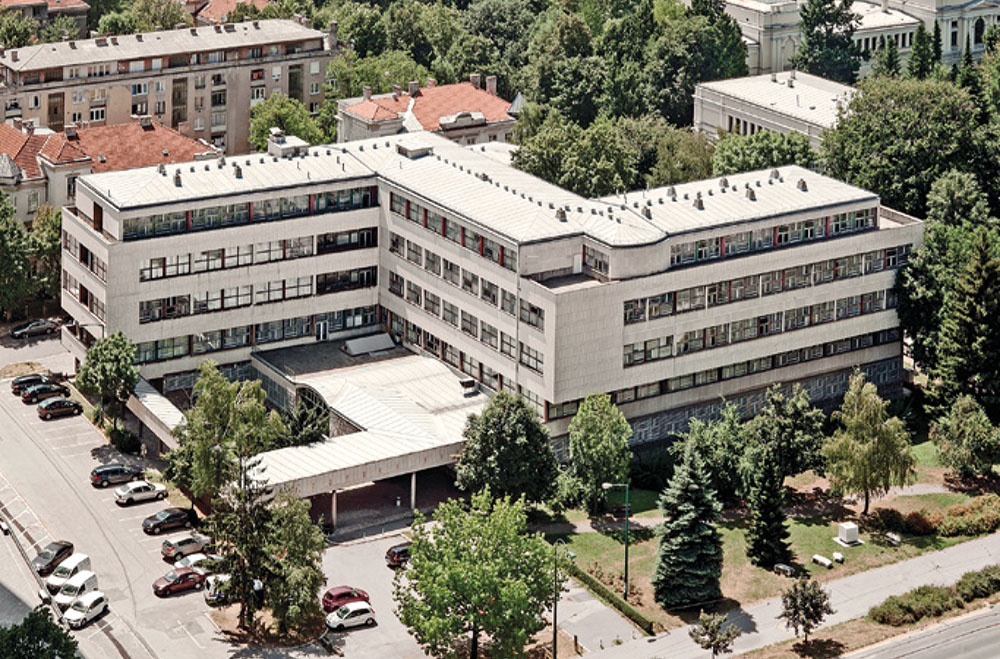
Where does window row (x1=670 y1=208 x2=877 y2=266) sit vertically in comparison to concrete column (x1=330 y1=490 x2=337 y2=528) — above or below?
above

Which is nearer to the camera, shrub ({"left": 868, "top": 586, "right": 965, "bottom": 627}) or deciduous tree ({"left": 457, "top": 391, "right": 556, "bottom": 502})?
shrub ({"left": 868, "top": 586, "right": 965, "bottom": 627})

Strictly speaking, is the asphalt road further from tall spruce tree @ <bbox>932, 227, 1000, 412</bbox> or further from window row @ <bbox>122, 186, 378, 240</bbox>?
window row @ <bbox>122, 186, 378, 240</bbox>

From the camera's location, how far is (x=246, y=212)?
15550 cm

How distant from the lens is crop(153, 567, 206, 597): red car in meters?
129

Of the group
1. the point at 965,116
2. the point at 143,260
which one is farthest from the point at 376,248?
the point at 965,116

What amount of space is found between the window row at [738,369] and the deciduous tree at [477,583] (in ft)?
86.3

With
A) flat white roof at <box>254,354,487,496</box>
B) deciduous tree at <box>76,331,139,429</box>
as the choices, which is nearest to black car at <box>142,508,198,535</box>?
flat white roof at <box>254,354,487,496</box>

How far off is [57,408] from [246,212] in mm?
22507

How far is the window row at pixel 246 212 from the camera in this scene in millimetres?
152000

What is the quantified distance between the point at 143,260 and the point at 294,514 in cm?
3706

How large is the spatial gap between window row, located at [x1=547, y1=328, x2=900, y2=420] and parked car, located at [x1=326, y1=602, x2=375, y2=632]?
2585 cm

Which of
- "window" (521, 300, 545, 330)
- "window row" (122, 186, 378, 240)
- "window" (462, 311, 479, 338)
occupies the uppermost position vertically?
"window row" (122, 186, 378, 240)

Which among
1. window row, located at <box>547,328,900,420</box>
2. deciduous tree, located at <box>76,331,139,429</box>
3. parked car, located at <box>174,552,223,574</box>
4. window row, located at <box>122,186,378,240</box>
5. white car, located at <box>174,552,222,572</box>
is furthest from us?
window row, located at <box>122,186,378,240</box>

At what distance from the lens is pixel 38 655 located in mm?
107500
